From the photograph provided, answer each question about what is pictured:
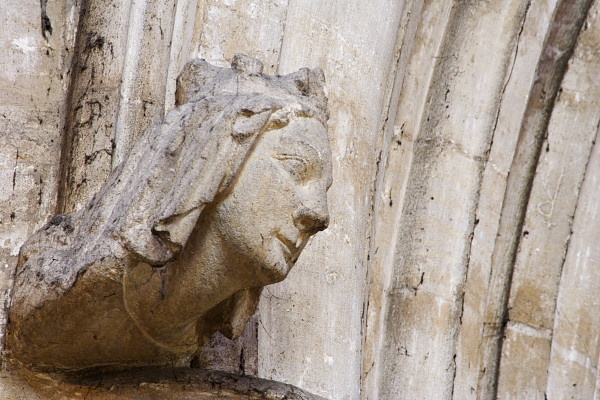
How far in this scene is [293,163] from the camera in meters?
1.65

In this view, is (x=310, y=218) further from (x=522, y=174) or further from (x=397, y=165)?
(x=522, y=174)

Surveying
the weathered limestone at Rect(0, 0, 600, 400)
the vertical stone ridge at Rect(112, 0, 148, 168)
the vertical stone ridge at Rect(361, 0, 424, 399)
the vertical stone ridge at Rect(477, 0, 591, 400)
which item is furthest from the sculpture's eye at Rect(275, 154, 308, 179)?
the vertical stone ridge at Rect(477, 0, 591, 400)

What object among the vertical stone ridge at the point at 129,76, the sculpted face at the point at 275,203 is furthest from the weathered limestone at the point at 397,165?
the sculpted face at the point at 275,203

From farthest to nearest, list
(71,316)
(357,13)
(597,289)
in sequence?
(597,289), (357,13), (71,316)

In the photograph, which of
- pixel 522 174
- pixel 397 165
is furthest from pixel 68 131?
pixel 522 174

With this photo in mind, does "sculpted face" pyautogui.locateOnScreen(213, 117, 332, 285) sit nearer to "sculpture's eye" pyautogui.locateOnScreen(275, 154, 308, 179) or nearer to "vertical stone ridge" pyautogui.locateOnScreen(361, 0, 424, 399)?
"sculpture's eye" pyautogui.locateOnScreen(275, 154, 308, 179)

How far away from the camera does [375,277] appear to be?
2.47 meters

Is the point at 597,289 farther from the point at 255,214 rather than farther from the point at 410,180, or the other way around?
the point at 255,214

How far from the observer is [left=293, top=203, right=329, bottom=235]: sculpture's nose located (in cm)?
Result: 164

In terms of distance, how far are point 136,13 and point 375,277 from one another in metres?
0.73

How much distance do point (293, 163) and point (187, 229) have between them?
17cm

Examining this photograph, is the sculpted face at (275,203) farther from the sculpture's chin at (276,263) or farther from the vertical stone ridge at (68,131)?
the vertical stone ridge at (68,131)

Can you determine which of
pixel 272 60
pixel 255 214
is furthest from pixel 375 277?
pixel 255 214

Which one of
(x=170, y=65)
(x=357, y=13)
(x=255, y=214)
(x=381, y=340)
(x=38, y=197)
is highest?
(x=357, y=13)
